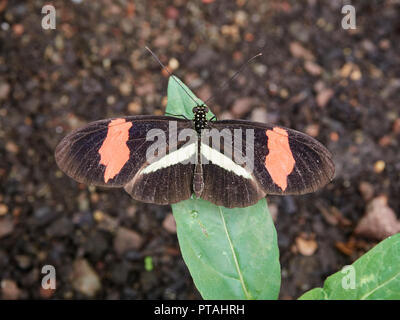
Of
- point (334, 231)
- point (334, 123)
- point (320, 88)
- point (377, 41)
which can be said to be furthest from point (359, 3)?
point (334, 231)

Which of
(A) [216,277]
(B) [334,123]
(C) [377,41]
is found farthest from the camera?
(C) [377,41]

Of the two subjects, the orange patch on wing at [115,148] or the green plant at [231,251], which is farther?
the orange patch on wing at [115,148]

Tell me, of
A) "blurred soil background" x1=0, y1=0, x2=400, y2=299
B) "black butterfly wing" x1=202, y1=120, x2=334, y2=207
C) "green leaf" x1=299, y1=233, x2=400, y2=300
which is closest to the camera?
"green leaf" x1=299, y1=233, x2=400, y2=300

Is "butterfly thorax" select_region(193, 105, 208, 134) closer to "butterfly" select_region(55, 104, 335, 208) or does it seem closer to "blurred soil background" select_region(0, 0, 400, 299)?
"butterfly" select_region(55, 104, 335, 208)

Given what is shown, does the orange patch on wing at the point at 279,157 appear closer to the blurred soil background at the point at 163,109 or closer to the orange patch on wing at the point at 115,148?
the orange patch on wing at the point at 115,148

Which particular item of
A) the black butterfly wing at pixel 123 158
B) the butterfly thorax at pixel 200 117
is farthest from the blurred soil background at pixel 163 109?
the butterfly thorax at pixel 200 117

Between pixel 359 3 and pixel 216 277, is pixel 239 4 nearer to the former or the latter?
pixel 359 3

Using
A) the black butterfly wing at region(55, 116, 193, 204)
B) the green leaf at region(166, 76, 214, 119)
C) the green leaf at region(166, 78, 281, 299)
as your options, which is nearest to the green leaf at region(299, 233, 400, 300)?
the green leaf at region(166, 78, 281, 299)
